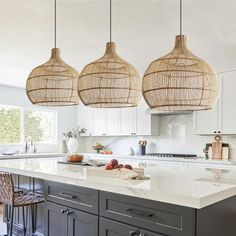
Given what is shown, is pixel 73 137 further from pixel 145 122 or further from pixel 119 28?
pixel 119 28

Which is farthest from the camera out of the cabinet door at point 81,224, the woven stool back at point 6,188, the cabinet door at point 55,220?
Answer: the woven stool back at point 6,188

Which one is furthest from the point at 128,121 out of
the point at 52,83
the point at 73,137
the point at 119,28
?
the point at 52,83

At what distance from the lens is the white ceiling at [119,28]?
2592 millimetres

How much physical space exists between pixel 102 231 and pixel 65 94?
1189 mm

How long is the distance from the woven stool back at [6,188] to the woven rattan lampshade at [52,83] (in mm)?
811

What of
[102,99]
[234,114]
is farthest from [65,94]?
[234,114]

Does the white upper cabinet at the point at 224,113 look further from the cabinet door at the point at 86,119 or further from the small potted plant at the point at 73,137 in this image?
the small potted plant at the point at 73,137

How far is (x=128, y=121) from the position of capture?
6.30m

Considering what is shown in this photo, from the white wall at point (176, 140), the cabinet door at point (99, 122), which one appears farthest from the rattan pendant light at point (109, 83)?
the cabinet door at point (99, 122)

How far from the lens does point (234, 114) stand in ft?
15.7

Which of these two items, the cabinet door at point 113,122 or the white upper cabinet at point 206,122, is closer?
the white upper cabinet at point 206,122

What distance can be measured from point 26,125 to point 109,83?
514 centimetres

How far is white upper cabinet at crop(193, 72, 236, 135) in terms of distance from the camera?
15.8ft

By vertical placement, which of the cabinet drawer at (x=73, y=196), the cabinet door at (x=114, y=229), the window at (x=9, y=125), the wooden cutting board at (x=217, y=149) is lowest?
the cabinet door at (x=114, y=229)
